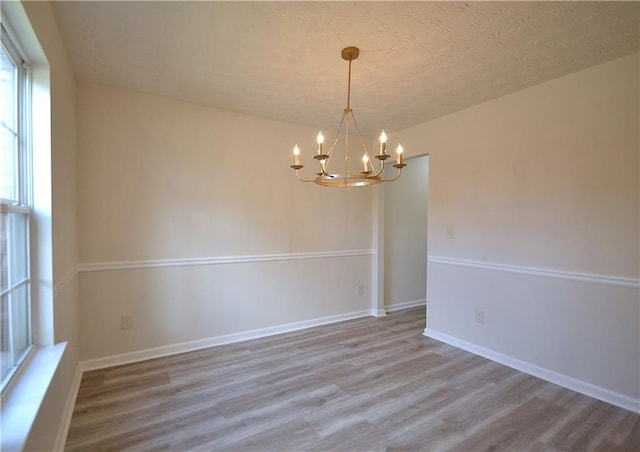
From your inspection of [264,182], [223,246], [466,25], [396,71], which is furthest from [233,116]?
[466,25]

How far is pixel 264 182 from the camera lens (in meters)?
3.47

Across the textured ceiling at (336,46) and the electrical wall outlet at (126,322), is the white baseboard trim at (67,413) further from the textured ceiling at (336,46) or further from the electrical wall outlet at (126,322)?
the textured ceiling at (336,46)

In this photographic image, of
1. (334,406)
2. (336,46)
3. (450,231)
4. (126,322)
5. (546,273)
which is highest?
(336,46)

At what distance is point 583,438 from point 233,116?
12.4 feet

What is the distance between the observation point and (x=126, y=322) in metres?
2.81

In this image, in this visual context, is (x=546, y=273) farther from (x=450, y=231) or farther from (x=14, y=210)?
(x=14, y=210)

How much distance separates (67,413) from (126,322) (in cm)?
91

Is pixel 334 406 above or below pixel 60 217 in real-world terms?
below

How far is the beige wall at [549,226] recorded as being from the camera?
7.26 feet

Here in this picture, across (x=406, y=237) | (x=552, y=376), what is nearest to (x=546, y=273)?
(x=552, y=376)

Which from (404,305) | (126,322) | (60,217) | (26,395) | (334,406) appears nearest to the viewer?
(26,395)

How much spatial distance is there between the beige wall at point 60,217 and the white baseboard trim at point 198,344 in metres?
0.28

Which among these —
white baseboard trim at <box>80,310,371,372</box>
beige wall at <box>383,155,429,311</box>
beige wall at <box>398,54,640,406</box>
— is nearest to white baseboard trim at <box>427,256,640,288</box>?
beige wall at <box>398,54,640,406</box>

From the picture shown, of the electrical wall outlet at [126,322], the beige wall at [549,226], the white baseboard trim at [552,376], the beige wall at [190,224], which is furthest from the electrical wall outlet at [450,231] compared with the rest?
the electrical wall outlet at [126,322]
